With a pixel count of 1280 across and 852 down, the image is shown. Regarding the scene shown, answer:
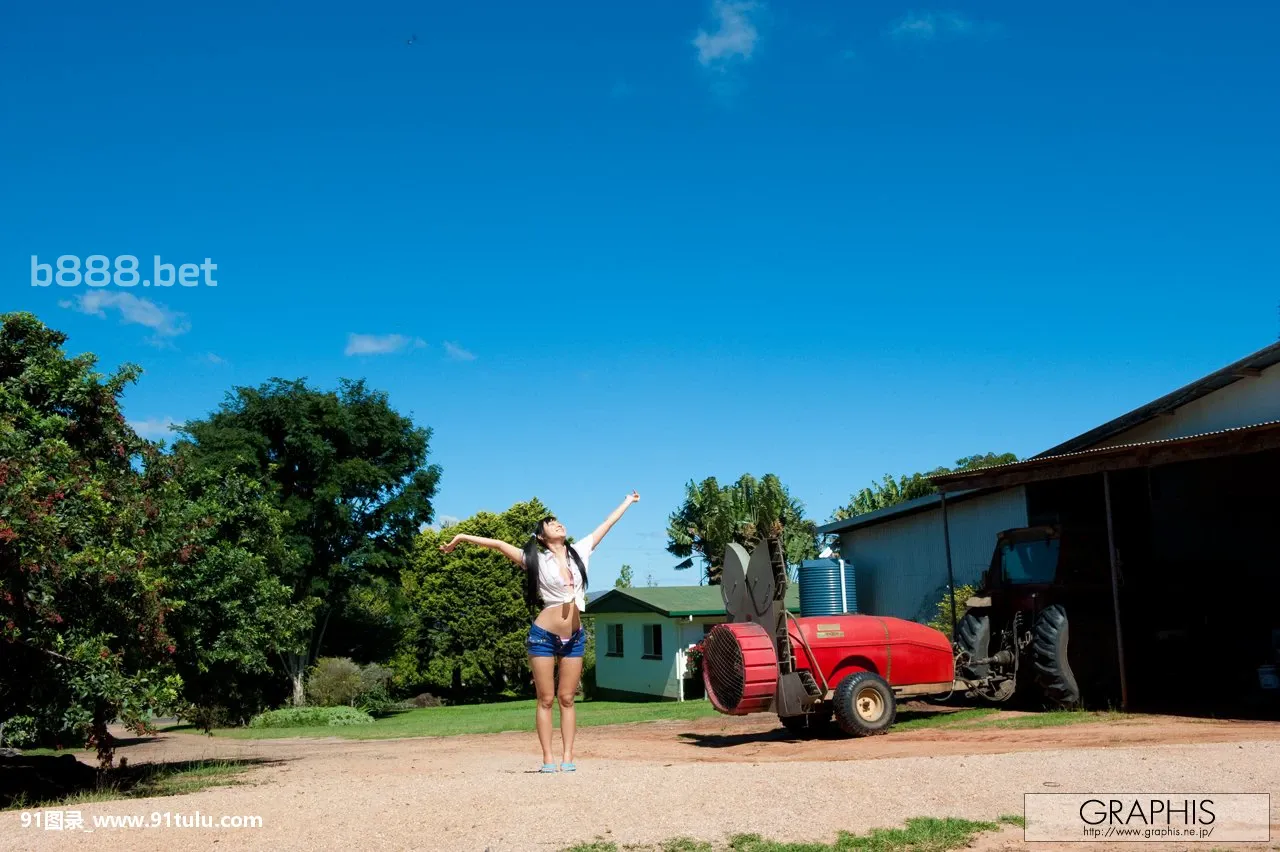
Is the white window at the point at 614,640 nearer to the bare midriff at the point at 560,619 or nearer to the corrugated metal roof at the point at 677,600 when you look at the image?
→ the corrugated metal roof at the point at 677,600

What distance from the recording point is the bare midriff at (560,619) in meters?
7.55

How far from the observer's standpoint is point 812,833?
6.08 metres

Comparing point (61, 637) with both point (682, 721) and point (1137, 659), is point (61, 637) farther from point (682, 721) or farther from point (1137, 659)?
point (1137, 659)

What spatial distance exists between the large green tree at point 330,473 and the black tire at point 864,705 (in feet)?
83.0

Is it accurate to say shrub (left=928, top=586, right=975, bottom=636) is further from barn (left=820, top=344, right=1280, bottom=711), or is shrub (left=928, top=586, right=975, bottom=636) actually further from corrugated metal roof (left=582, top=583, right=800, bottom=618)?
corrugated metal roof (left=582, top=583, right=800, bottom=618)

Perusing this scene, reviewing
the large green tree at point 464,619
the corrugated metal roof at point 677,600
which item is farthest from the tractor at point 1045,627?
the large green tree at point 464,619

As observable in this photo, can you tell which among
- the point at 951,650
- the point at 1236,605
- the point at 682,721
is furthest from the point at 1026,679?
the point at 682,721

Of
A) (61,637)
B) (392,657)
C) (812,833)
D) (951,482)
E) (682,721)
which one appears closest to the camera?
(812,833)

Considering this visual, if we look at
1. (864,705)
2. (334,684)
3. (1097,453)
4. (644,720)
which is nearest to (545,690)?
(864,705)

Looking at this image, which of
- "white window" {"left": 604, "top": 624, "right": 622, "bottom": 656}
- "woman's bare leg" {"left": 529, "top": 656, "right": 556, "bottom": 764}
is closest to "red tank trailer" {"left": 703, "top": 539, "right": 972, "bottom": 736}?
"woman's bare leg" {"left": 529, "top": 656, "right": 556, "bottom": 764}

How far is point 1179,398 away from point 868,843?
586 inches

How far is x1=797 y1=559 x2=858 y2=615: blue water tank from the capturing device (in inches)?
985

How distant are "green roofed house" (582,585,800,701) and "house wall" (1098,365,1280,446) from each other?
12725 millimetres

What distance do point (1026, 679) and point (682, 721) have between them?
626cm
